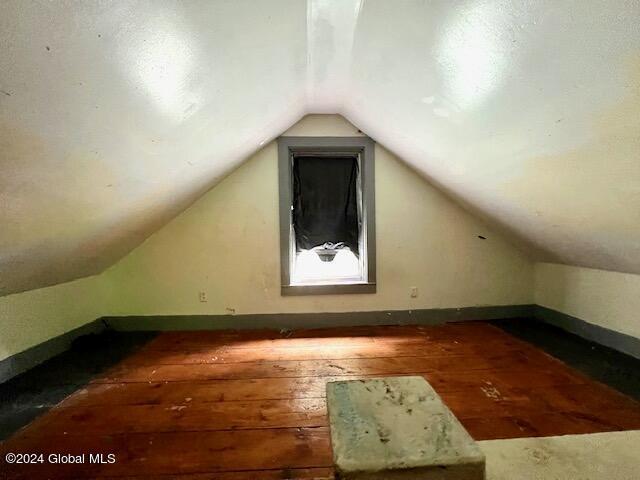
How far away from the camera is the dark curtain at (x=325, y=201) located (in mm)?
3379

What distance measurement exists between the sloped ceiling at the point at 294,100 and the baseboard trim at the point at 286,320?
870 millimetres

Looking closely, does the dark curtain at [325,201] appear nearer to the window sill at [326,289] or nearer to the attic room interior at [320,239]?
the attic room interior at [320,239]

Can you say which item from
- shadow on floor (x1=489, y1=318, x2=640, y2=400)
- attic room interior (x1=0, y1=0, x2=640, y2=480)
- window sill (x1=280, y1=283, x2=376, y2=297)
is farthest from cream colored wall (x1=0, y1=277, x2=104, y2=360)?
shadow on floor (x1=489, y1=318, x2=640, y2=400)

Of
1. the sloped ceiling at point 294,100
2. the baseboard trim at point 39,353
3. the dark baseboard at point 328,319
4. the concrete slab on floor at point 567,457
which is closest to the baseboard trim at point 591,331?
the dark baseboard at point 328,319

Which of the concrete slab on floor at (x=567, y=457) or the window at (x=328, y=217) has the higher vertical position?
the window at (x=328, y=217)

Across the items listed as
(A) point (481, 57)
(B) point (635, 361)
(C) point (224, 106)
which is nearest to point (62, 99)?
(C) point (224, 106)

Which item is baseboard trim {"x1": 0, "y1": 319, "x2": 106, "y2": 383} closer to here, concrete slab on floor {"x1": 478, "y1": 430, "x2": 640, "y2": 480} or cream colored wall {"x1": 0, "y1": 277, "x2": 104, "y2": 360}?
cream colored wall {"x1": 0, "y1": 277, "x2": 104, "y2": 360}

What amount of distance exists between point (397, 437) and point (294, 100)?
246 centimetres

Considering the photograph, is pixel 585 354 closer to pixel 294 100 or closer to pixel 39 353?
pixel 294 100

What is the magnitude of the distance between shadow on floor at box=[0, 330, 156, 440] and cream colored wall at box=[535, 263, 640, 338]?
3989 mm

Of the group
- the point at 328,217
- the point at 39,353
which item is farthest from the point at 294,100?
the point at 39,353

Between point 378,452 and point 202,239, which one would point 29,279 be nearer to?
point 202,239

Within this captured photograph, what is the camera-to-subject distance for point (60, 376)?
2248 millimetres

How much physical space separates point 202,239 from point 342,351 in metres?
1.77
